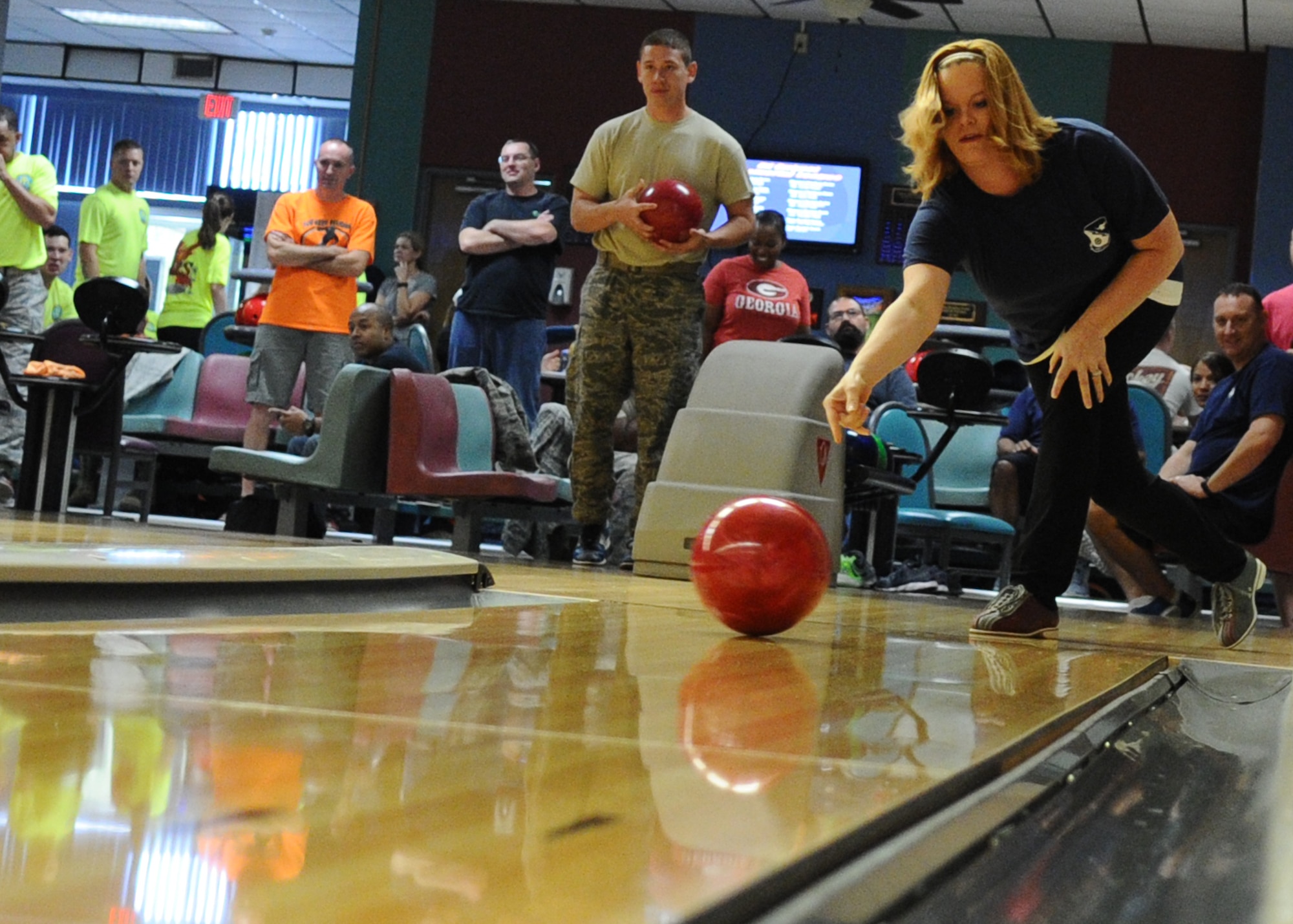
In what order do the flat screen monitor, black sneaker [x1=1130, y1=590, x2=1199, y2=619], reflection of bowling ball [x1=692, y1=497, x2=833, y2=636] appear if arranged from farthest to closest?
the flat screen monitor
black sneaker [x1=1130, y1=590, x2=1199, y2=619]
reflection of bowling ball [x1=692, y1=497, x2=833, y2=636]

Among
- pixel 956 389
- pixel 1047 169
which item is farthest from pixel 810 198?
pixel 1047 169

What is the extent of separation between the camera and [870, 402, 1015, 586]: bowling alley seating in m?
5.66

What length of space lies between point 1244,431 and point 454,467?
2538 mm

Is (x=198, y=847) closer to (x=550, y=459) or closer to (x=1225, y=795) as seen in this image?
(x=1225, y=795)

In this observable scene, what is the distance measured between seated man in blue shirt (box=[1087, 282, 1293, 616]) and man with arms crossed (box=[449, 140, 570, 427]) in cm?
250

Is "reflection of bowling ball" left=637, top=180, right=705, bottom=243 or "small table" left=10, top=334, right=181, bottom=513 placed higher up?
"reflection of bowling ball" left=637, top=180, right=705, bottom=243

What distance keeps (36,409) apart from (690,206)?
265cm

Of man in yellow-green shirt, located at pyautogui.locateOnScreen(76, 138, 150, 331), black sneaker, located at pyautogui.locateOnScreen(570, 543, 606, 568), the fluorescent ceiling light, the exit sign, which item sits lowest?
black sneaker, located at pyautogui.locateOnScreen(570, 543, 606, 568)

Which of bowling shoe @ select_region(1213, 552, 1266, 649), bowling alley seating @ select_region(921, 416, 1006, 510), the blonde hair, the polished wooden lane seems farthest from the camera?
bowling alley seating @ select_region(921, 416, 1006, 510)

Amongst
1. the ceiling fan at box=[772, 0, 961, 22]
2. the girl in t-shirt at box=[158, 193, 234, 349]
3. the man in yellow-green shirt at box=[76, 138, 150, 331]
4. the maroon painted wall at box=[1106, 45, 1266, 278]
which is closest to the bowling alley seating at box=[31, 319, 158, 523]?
the man in yellow-green shirt at box=[76, 138, 150, 331]

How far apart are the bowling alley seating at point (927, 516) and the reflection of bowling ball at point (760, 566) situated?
3.26m

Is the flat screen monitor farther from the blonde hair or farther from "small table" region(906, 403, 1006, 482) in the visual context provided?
the blonde hair

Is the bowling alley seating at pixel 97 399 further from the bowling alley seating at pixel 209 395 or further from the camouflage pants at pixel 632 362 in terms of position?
the camouflage pants at pixel 632 362

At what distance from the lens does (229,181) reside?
1572 centimetres
